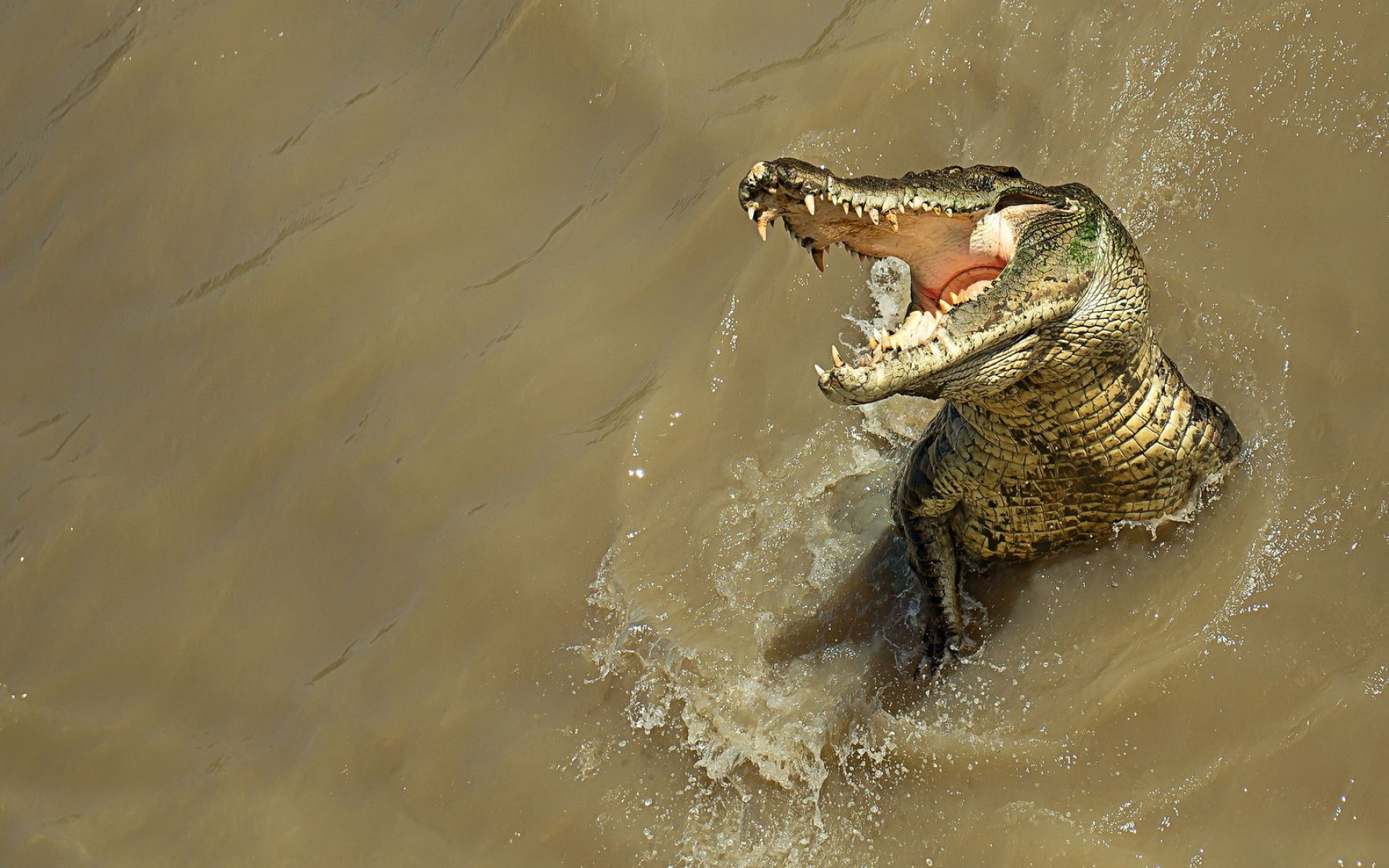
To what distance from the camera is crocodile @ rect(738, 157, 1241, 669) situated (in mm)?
3232

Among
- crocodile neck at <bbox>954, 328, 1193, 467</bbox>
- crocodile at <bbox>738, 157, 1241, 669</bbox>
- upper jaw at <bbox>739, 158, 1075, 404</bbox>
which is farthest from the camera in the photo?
crocodile neck at <bbox>954, 328, 1193, 467</bbox>

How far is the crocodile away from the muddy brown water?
221mm

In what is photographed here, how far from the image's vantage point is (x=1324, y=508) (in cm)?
399

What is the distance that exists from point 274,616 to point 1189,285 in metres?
3.44

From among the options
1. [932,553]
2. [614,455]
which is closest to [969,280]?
[932,553]

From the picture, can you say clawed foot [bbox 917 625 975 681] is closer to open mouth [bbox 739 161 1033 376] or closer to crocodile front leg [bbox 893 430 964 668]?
crocodile front leg [bbox 893 430 964 668]

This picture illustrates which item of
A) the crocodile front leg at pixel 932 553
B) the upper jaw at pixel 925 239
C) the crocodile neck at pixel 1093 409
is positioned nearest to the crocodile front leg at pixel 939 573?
the crocodile front leg at pixel 932 553

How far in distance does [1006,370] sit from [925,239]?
18.1 inches

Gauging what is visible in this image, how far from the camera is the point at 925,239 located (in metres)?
3.57

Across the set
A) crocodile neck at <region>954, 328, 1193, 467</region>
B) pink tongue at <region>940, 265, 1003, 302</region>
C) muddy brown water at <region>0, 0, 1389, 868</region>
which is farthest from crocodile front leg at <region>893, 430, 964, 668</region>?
pink tongue at <region>940, 265, 1003, 302</region>

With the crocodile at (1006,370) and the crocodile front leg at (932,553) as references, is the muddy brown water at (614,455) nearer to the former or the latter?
the crocodile front leg at (932,553)

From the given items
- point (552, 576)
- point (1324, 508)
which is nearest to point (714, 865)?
point (552, 576)

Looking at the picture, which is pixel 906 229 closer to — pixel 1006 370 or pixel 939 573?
pixel 1006 370

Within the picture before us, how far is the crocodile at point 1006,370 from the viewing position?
323 cm
